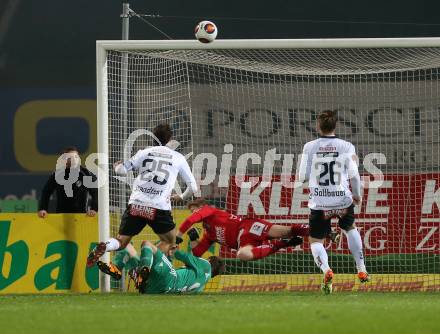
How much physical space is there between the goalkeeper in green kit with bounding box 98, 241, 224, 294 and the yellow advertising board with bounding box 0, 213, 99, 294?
3.37 ft

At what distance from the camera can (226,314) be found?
8250 millimetres

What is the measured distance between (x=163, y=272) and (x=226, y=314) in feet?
8.80

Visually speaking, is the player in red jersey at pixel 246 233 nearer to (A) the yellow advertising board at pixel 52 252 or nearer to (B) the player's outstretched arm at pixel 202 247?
(B) the player's outstretched arm at pixel 202 247

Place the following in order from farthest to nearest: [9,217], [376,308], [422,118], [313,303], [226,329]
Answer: [422,118]
[9,217]
[313,303]
[376,308]
[226,329]

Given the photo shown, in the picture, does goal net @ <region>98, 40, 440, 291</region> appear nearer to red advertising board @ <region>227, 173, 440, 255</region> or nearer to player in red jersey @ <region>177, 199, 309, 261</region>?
red advertising board @ <region>227, 173, 440, 255</region>

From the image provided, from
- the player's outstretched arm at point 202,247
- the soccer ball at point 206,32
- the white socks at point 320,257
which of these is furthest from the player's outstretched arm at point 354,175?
the soccer ball at point 206,32

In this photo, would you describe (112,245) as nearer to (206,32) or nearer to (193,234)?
(193,234)

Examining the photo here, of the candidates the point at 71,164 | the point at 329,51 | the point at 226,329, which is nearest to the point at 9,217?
the point at 71,164

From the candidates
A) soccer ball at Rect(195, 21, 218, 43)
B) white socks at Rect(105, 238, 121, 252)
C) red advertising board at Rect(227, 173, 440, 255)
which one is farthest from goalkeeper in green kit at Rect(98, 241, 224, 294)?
soccer ball at Rect(195, 21, 218, 43)

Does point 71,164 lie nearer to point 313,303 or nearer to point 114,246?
point 114,246

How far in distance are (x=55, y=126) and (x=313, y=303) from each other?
9702mm

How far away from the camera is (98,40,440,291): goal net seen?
1250 cm

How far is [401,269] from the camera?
41.3 feet

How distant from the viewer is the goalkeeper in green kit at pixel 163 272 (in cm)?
1081
